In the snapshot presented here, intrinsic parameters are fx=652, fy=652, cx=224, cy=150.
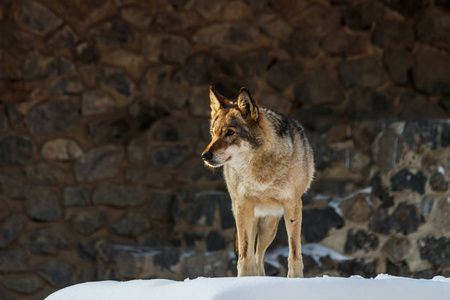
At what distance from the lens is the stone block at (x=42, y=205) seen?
6578 millimetres

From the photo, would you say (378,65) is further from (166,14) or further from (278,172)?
(278,172)

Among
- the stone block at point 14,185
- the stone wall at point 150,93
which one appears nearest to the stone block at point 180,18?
the stone wall at point 150,93

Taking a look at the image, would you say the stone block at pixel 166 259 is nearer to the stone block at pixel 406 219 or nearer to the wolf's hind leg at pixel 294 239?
the stone block at pixel 406 219

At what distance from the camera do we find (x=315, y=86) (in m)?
6.65

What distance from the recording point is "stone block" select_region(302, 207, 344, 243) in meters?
6.09

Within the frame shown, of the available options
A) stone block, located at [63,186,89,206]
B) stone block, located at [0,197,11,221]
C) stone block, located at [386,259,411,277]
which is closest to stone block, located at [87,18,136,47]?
stone block, located at [63,186,89,206]

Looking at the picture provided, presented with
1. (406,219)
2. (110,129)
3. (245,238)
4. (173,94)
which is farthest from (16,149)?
(406,219)

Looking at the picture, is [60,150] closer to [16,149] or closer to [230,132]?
[16,149]

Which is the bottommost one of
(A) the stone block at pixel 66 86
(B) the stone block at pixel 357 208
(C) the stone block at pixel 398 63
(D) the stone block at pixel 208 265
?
(D) the stone block at pixel 208 265

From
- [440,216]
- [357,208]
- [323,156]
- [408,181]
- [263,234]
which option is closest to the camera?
[263,234]

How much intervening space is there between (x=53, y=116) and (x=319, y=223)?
2837mm

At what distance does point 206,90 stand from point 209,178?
2.93ft

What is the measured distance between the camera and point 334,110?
666 centimetres

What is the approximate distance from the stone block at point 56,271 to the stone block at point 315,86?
2.93 metres
